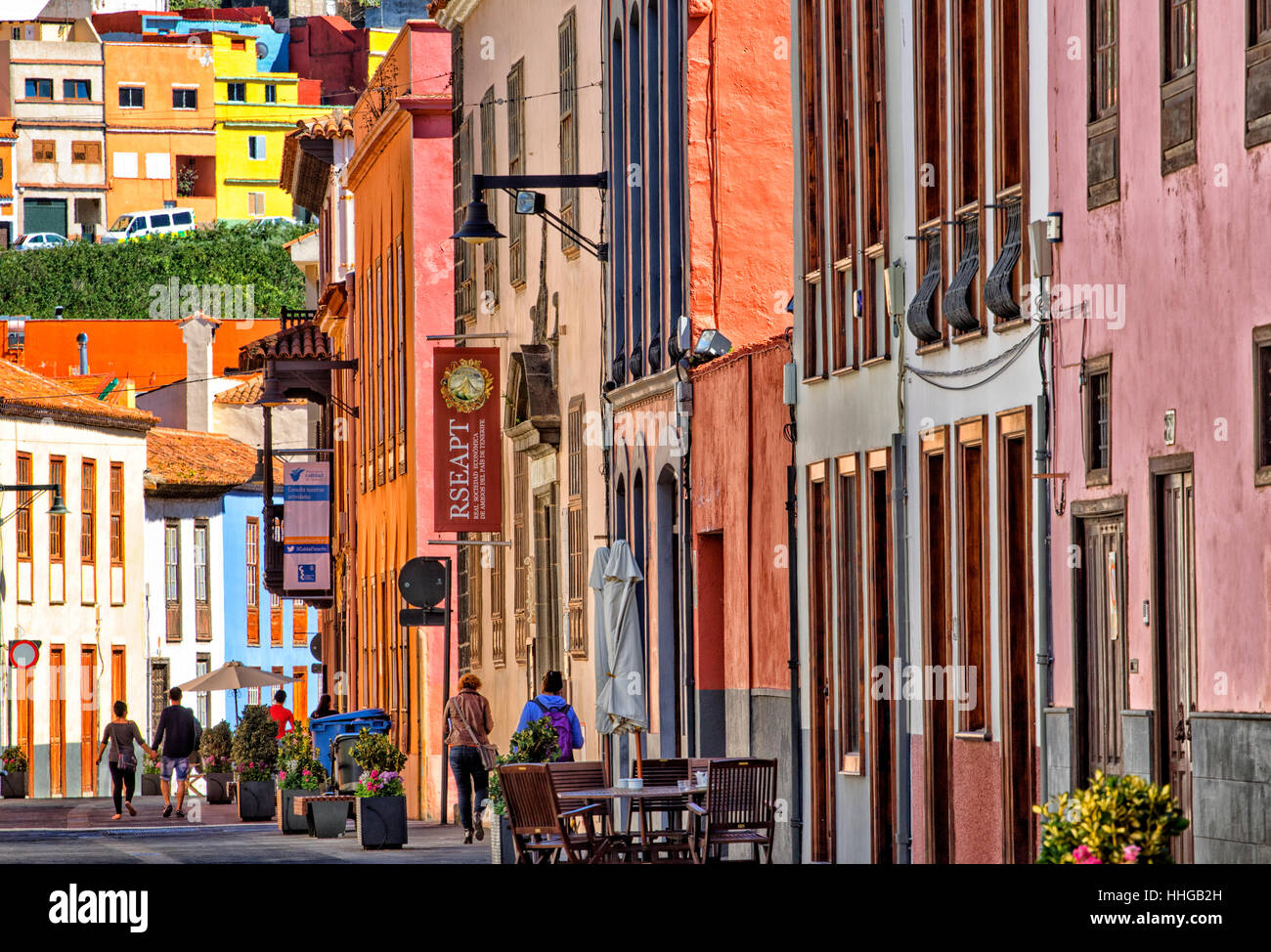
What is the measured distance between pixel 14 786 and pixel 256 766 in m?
16.4

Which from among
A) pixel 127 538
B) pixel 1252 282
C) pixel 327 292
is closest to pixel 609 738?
pixel 1252 282

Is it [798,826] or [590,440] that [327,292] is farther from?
[798,826]

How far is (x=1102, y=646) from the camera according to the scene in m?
16.2

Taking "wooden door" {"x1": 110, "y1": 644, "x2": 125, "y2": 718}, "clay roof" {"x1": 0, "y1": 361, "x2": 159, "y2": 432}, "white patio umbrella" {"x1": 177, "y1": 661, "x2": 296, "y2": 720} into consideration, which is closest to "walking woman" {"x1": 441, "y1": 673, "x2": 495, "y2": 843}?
"white patio umbrella" {"x1": 177, "y1": 661, "x2": 296, "y2": 720}

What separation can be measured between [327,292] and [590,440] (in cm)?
2103

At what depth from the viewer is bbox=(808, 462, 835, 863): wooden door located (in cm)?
2195

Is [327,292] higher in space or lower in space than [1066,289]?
higher

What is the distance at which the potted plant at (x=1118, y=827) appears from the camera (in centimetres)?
1223

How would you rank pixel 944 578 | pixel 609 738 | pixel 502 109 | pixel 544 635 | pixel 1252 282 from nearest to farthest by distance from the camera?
1. pixel 1252 282
2. pixel 944 578
3. pixel 609 738
4. pixel 544 635
5. pixel 502 109

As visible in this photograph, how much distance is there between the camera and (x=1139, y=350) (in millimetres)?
15523

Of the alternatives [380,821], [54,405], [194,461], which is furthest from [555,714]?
[194,461]

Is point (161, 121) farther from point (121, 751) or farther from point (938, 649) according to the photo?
point (938, 649)

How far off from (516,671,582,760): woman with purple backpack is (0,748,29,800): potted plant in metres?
28.8

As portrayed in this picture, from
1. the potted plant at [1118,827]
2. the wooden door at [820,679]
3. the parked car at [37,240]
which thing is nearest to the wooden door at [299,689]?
the wooden door at [820,679]
